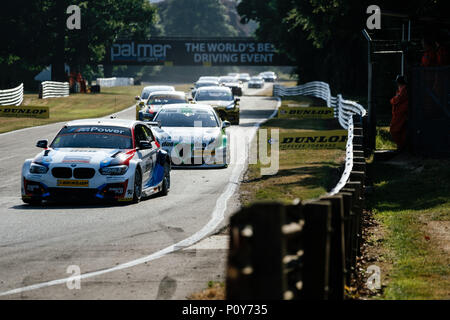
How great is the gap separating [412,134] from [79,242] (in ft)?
37.1

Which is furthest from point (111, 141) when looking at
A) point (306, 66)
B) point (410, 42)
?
point (306, 66)

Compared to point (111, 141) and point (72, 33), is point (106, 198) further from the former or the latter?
point (72, 33)

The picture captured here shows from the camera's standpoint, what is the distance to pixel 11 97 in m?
47.7

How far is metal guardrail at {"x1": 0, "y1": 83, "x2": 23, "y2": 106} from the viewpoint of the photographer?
149ft

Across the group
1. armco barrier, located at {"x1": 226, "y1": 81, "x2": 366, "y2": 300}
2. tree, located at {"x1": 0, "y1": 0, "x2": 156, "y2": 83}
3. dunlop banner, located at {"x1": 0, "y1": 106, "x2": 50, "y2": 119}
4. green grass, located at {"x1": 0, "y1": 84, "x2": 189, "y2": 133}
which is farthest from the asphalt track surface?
tree, located at {"x1": 0, "y1": 0, "x2": 156, "y2": 83}

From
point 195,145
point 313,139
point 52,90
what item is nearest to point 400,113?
point 313,139

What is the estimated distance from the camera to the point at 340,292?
6.82 metres

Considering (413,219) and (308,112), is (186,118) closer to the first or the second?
(413,219)

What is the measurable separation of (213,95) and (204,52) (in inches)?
2162

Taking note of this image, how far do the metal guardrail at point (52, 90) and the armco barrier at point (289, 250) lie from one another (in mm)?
49930

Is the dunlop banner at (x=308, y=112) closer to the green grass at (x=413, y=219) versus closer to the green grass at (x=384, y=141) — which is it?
the green grass at (x=384, y=141)

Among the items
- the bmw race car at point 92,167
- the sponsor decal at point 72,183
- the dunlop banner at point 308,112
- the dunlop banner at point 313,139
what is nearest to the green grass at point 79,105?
the dunlop banner at point 308,112

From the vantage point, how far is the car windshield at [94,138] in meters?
14.9

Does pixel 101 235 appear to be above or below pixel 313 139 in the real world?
below
